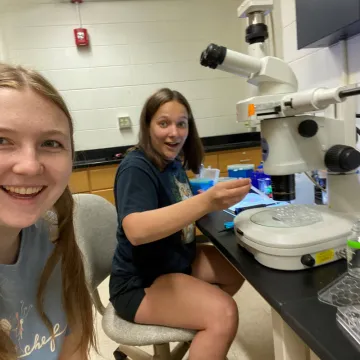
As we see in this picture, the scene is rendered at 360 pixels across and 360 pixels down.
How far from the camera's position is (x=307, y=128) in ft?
2.63

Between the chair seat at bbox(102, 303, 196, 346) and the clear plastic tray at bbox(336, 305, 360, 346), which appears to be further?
the chair seat at bbox(102, 303, 196, 346)

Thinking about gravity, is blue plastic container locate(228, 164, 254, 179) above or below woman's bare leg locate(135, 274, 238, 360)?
above

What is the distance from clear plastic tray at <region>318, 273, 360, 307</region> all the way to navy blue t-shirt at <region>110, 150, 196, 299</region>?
538 mm

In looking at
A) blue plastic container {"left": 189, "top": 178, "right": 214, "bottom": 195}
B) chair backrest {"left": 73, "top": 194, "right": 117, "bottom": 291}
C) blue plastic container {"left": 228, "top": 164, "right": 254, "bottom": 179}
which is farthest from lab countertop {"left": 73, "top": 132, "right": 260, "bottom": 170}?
chair backrest {"left": 73, "top": 194, "right": 117, "bottom": 291}

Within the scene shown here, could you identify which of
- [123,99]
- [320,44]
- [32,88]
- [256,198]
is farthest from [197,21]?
[32,88]

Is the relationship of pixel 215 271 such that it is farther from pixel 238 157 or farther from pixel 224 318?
pixel 238 157

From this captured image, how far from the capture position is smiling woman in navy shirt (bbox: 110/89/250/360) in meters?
0.92

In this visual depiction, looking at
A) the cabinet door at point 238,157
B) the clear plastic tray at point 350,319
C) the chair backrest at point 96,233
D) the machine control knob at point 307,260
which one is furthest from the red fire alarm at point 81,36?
the clear plastic tray at point 350,319

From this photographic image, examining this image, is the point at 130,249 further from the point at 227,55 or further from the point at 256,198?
the point at 227,55

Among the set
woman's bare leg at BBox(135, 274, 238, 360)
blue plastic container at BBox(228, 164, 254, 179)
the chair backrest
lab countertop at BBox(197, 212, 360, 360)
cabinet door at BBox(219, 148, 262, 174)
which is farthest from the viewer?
cabinet door at BBox(219, 148, 262, 174)

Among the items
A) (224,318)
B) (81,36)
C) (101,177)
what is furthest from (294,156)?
(81,36)

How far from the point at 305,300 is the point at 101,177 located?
234 cm

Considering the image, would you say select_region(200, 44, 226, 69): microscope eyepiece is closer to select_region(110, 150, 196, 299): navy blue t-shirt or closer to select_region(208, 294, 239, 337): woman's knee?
select_region(110, 150, 196, 299): navy blue t-shirt

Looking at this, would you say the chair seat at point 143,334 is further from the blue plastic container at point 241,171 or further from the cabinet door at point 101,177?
the cabinet door at point 101,177
